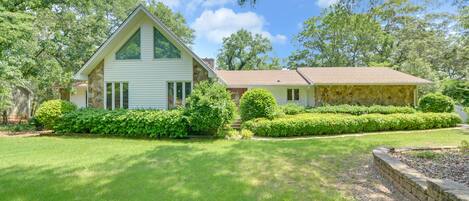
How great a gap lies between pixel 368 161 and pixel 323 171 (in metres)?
1.67

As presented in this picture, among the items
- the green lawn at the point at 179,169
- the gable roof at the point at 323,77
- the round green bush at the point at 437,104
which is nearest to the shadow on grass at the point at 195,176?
the green lawn at the point at 179,169

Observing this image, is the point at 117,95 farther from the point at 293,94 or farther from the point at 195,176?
the point at 293,94

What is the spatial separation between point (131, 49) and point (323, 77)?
1489cm

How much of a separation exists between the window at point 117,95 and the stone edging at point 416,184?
1244 cm

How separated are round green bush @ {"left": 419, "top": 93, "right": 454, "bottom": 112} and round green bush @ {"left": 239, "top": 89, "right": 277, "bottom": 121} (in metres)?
10.1

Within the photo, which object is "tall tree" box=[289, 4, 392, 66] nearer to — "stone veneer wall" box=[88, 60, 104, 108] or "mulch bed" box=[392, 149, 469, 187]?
"stone veneer wall" box=[88, 60, 104, 108]

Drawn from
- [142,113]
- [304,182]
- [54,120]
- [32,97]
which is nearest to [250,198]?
[304,182]

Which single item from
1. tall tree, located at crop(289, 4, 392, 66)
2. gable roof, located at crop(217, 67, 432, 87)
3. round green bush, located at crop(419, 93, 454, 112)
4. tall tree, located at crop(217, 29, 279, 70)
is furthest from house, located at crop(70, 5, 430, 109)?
tall tree, located at crop(217, 29, 279, 70)

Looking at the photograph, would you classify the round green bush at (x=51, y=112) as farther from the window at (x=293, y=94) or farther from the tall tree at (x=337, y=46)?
the tall tree at (x=337, y=46)

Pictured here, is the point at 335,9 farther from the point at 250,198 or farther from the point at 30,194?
the point at 30,194

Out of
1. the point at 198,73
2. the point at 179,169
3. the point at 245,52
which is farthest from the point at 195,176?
the point at 245,52

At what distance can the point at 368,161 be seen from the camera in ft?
24.2

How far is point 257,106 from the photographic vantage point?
14.1 metres

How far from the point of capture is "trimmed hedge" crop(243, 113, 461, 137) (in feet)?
41.5
